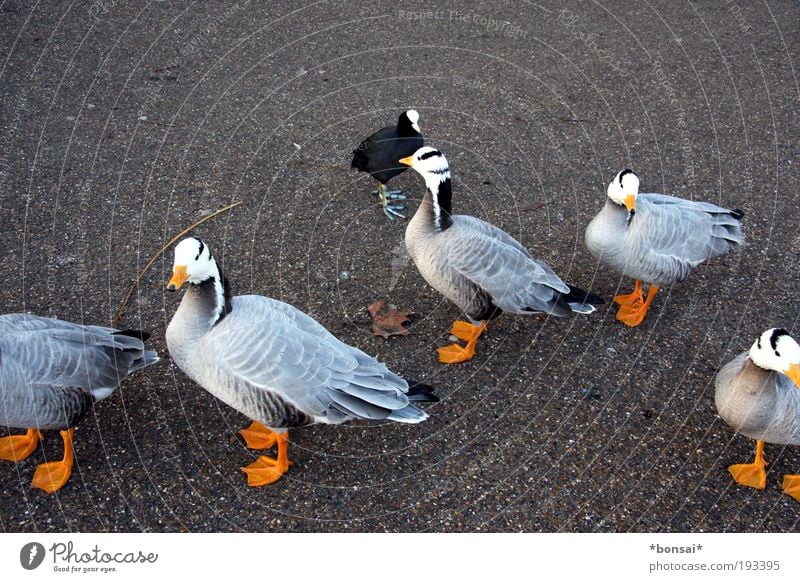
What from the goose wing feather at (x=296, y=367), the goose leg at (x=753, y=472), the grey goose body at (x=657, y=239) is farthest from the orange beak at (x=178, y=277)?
the goose leg at (x=753, y=472)

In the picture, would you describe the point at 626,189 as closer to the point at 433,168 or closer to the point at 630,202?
the point at 630,202

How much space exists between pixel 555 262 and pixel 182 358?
3557 millimetres

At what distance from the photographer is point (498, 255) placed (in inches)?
210

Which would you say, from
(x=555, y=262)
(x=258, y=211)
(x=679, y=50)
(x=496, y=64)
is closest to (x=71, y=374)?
(x=258, y=211)

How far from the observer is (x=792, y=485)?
176 inches

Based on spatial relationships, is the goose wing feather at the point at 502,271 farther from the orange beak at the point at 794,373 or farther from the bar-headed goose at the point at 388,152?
the orange beak at the point at 794,373

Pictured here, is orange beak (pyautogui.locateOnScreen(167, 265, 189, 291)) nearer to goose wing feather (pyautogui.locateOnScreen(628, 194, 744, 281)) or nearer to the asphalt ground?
the asphalt ground

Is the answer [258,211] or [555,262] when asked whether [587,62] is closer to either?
[555,262]

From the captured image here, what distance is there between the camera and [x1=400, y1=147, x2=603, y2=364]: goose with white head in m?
5.26

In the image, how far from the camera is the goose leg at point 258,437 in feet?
15.6

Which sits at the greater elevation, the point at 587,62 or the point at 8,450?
the point at 587,62

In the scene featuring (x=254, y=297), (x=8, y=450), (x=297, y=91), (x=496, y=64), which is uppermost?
(x=496, y=64)

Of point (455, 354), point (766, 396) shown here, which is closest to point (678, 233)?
point (766, 396)

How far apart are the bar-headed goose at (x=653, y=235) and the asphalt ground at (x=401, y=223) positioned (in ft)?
1.67
